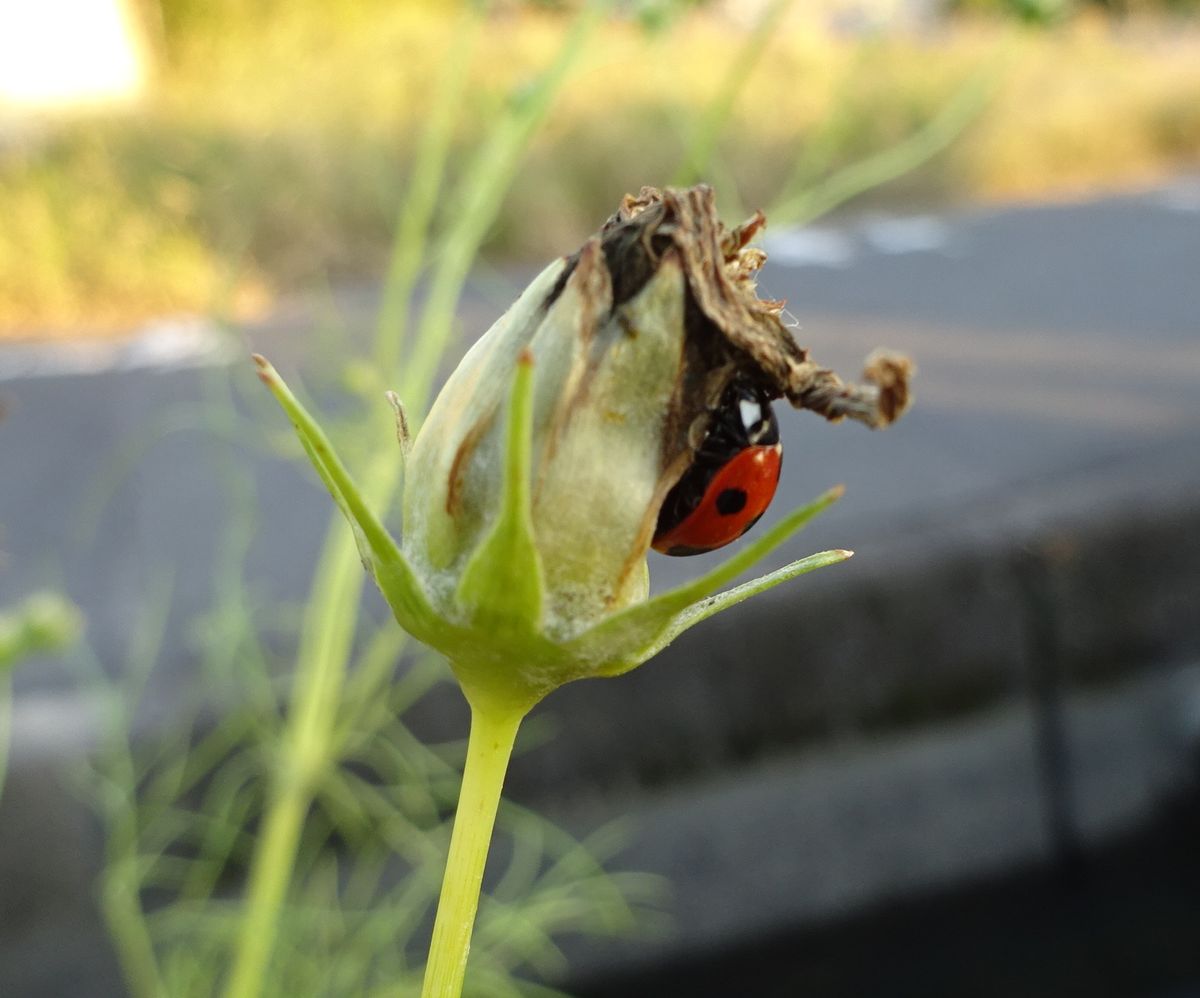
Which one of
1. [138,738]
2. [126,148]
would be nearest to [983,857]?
[138,738]

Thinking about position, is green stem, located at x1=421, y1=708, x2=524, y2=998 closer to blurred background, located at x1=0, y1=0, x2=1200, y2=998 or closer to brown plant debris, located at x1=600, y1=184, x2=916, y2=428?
brown plant debris, located at x1=600, y1=184, x2=916, y2=428

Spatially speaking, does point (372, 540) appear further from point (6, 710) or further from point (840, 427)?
point (840, 427)

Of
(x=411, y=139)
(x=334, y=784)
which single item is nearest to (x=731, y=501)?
(x=334, y=784)

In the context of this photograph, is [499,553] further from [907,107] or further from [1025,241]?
[907,107]

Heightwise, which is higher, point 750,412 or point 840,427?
point 840,427

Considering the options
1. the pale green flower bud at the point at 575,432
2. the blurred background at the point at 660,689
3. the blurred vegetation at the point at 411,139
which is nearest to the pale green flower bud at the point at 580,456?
the pale green flower bud at the point at 575,432

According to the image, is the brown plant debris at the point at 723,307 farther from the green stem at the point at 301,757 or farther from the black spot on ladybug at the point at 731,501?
the green stem at the point at 301,757

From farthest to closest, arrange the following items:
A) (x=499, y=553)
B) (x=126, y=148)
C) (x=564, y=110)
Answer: (x=564, y=110)
(x=126, y=148)
(x=499, y=553)

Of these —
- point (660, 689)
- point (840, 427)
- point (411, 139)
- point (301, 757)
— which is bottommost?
point (301, 757)
